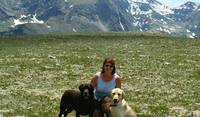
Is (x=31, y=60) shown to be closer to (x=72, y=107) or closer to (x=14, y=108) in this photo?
(x=14, y=108)

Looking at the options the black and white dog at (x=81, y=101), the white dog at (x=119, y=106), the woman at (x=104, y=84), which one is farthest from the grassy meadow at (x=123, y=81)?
the white dog at (x=119, y=106)

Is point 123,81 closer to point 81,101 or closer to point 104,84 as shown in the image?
point 81,101

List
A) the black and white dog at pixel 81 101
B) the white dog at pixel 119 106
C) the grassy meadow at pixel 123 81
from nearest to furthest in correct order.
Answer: the white dog at pixel 119 106, the black and white dog at pixel 81 101, the grassy meadow at pixel 123 81

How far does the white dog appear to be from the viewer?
17.4 m

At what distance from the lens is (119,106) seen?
58.3ft

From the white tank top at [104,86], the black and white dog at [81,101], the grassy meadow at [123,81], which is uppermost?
the white tank top at [104,86]

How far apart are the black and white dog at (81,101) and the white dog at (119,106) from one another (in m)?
1.56

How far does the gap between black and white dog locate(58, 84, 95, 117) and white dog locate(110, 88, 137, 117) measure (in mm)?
1556

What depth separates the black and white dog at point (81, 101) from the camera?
62.8 feet

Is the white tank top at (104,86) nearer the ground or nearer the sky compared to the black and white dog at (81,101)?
nearer the sky

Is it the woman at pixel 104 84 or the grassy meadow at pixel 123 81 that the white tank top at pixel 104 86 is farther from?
the grassy meadow at pixel 123 81

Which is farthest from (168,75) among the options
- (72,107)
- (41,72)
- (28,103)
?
(72,107)

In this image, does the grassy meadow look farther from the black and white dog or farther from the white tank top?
the white tank top

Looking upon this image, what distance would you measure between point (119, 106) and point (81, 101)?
9.17 feet
